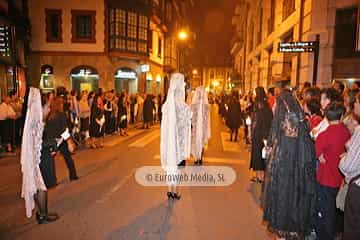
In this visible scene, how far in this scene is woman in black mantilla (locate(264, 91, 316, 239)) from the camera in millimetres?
3832

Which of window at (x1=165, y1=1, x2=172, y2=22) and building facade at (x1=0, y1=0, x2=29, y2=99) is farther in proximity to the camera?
window at (x1=165, y1=1, x2=172, y2=22)

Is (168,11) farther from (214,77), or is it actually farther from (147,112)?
(214,77)

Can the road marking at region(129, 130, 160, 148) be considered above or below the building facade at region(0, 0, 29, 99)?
below

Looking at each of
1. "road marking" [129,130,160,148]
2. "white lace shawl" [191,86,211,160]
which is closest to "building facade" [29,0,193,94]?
"road marking" [129,130,160,148]

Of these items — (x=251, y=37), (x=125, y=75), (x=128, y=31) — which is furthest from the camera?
(x=251, y=37)

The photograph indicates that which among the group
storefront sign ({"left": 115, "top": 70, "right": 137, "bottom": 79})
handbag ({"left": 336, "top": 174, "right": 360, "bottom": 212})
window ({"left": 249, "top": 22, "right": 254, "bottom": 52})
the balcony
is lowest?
handbag ({"left": 336, "top": 174, "right": 360, "bottom": 212})

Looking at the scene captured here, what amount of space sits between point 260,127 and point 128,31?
19145mm

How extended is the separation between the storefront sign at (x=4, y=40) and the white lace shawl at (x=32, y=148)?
11.7m

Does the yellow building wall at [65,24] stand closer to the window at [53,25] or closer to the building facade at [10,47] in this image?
the window at [53,25]

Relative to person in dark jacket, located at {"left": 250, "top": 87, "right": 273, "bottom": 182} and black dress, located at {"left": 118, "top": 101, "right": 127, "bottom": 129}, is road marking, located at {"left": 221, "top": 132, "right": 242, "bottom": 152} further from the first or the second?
black dress, located at {"left": 118, "top": 101, "right": 127, "bottom": 129}

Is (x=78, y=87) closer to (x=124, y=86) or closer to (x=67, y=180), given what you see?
(x=124, y=86)

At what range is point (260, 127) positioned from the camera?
6.98 m

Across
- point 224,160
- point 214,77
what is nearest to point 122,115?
point 224,160

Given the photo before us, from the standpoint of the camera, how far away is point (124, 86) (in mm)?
A: 24984
